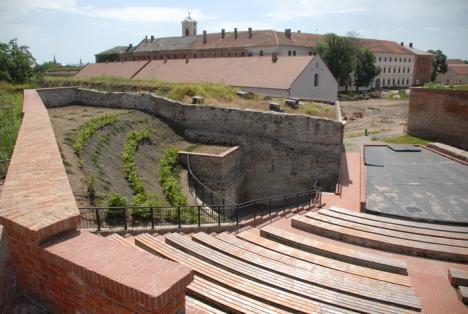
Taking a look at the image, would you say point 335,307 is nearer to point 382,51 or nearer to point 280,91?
point 280,91

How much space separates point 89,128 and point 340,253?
512 inches

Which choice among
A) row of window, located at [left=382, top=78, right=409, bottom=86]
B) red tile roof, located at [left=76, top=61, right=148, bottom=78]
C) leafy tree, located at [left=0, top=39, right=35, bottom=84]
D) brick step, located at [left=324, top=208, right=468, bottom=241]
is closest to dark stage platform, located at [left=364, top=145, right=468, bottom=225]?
brick step, located at [left=324, top=208, right=468, bottom=241]

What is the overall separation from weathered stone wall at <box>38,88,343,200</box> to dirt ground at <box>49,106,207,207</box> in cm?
121

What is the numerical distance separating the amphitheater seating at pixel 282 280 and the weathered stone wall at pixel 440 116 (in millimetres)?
22622

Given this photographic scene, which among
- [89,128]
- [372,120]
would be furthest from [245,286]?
[372,120]

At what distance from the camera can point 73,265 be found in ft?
12.4

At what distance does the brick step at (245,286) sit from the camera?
6303 millimetres

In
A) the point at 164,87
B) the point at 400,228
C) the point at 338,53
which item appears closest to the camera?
the point at 400,228

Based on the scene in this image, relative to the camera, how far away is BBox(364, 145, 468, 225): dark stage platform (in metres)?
12.3

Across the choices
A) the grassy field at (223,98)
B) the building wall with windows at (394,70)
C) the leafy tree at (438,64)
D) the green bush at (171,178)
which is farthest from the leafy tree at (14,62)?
the leafy tree at (438,64)

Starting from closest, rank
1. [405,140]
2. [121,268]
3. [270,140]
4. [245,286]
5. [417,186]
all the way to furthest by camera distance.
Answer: [121,268], [245,286], [417,186], [270,140], [405,140]

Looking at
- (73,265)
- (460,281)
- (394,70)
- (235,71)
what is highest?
(394,70)

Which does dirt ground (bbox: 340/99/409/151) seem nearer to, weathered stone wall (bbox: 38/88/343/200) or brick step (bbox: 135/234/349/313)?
weathered stone wall (bbox: 38/88/343/200)

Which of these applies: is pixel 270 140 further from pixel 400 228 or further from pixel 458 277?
pixel 458 277
